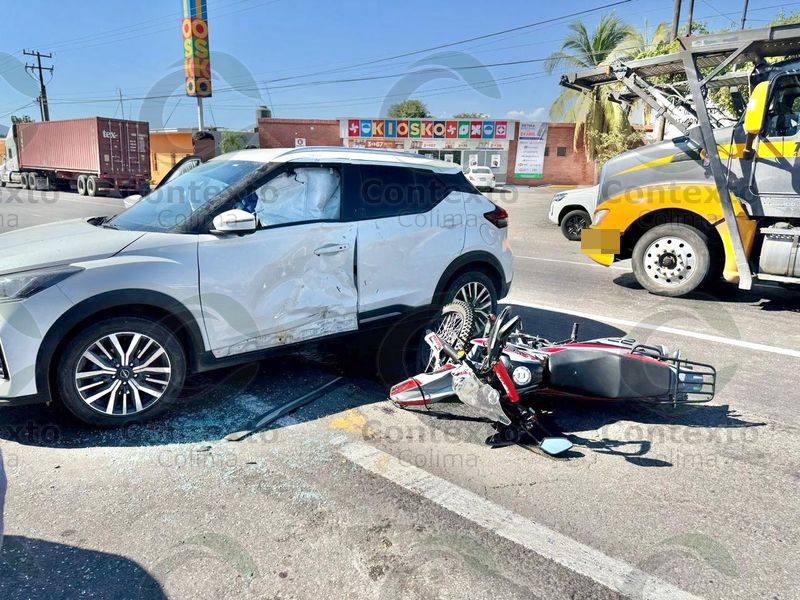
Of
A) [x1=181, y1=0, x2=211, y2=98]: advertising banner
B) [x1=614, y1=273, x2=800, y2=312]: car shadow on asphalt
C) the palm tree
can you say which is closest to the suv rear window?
[x1=614, y1=273, x2=800, y2=312]: car shadow on asphalt

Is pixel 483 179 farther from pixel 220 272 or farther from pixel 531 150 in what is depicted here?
Result: pixel 220 272

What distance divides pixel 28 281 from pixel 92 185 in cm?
2933

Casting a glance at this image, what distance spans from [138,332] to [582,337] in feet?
14.0

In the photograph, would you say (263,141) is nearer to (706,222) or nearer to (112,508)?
(706,222)

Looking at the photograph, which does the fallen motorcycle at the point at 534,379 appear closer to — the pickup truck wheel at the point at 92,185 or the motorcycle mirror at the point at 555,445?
the motorcycle mirror at the point at 555,445

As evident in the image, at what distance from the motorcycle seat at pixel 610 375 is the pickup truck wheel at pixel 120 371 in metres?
2.58

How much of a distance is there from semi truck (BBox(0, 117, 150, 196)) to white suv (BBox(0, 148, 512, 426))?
88.0 feet

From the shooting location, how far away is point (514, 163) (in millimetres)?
37656

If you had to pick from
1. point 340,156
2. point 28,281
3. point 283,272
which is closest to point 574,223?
point 340,156

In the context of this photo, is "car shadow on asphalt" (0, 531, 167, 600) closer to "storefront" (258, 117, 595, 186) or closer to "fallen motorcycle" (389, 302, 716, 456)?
"fallen motorcycle" (389, 302, 716, 456)

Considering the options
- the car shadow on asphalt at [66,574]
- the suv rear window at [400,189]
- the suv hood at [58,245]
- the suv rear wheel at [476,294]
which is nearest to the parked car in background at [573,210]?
the suv rear wheel at [476,294]

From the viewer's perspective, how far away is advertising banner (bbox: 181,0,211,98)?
35562 mm

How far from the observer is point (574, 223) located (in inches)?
546

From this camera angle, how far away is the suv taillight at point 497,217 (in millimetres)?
5500
